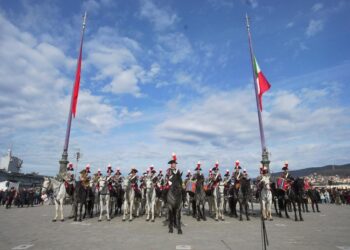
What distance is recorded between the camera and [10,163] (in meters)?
91.8

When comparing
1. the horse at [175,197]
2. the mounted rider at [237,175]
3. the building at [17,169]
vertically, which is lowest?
the horse at [175,197]

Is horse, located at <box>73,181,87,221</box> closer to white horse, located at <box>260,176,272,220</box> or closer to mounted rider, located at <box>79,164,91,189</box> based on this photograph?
mounted rider, located at <box>79,164,91,189</box>

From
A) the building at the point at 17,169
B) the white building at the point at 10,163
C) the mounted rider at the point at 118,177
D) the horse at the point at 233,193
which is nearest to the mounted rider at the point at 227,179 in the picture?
the horse at the point at 233,193

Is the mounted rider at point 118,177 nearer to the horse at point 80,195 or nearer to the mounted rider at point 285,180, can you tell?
the horse at point 80,195

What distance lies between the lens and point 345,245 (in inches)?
369

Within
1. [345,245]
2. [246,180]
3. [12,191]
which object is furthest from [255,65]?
[12,191]

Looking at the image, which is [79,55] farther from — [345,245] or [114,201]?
[345,245]

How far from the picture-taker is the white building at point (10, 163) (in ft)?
296

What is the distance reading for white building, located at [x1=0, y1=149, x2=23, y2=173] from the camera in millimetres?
90119

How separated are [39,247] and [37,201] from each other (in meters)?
34.7

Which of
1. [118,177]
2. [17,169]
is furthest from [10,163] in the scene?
[118,177]

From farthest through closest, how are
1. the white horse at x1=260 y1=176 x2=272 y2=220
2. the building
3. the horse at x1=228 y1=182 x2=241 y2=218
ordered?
the building < the horse at x1=228 y1=182 x2=241 y2=218 < the white horse at x1=260 y1=176 x2=272 y2=220

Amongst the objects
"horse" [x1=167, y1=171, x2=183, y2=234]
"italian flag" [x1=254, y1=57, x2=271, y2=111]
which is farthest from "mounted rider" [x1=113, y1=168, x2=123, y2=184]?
"italian flag" [x1=254, y1=57, x2=271, y2=111]

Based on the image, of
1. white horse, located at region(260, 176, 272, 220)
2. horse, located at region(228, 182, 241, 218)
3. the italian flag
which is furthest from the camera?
the italian flag
